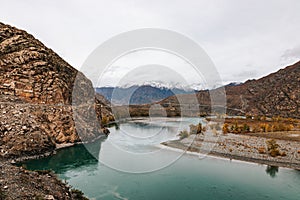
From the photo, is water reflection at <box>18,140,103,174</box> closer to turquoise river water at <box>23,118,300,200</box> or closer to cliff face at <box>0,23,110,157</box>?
turquoise river water at <box>23,118,300,200</box>

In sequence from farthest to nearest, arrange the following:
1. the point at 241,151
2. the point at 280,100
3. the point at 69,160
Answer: the point at 280,100 < the point at 241,151 < the point at 69,160

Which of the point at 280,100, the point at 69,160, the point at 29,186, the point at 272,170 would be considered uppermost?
the point at 280,100

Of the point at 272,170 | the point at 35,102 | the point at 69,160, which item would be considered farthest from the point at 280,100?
the point at 35,102

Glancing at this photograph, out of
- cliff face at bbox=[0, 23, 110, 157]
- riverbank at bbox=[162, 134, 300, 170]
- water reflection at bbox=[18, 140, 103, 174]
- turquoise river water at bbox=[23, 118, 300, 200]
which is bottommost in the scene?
water reflection at bbox=[18, 140, 103, 174]

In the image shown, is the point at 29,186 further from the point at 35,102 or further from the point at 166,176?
the point at 35,102

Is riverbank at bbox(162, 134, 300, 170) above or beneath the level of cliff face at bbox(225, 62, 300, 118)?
beneath

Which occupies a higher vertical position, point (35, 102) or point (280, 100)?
point (280, 100)

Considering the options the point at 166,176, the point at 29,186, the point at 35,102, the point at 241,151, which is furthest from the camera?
the point at 35,102

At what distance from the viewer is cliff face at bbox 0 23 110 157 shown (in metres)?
26.2

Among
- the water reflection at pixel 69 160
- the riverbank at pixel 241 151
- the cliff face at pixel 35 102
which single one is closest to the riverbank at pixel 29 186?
the water reflection at pixel 69 160

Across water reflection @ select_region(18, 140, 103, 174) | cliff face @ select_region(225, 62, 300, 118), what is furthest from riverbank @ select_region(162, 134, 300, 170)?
cliff face @ select_region(225, 62, 300, 118)

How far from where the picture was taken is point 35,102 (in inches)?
1320

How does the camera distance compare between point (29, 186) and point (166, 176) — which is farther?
point (166, 176)

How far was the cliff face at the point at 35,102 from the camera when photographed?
2625 cm
